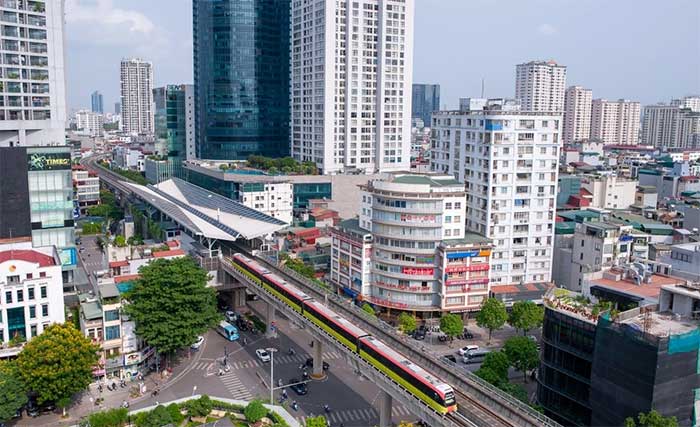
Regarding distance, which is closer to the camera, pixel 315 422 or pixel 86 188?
pixel 315 422

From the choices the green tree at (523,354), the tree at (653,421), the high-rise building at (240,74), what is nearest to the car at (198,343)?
the green tree at (523,354)

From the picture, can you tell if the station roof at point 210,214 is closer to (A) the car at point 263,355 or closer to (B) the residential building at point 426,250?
(B) the residential building at point 426,250

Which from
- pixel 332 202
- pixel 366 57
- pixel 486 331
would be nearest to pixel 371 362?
pixel 486 331

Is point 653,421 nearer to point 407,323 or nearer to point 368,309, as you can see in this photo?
point 407,323

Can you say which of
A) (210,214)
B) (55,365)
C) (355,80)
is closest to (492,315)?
(55,365)

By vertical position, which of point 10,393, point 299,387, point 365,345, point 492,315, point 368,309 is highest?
point 365,345

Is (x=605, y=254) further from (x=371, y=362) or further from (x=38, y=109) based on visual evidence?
(x=38, y=109)

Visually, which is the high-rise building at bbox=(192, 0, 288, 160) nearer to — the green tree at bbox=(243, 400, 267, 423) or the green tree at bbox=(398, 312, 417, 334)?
the green tree at bbox=(398, 312, 417, 334)
